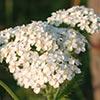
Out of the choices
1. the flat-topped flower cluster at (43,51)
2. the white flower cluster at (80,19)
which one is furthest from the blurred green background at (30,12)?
the flat-topped flower cluster at (43,51)

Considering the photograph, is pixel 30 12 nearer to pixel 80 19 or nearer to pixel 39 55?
pixel 80 19

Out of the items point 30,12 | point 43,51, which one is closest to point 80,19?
point 43,51

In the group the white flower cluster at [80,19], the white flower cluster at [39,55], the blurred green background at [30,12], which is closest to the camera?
the white flower cluster at [39,55]

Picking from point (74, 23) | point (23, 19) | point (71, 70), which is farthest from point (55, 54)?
point (23, 19)

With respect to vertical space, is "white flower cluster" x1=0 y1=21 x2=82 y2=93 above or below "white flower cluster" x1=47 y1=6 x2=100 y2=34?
below

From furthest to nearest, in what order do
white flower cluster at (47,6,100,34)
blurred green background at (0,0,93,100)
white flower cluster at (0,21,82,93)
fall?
blurred green background at (0,0,93,100) → white flower cluster at (47,6,100,34) → white flower cluster at (0,21,82,93)

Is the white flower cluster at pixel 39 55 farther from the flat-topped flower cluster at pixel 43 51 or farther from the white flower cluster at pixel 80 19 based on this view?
the white flower cluster at pixel 80 19

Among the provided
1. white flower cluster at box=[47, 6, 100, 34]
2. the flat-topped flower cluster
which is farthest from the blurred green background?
the flat-topped flower cluster

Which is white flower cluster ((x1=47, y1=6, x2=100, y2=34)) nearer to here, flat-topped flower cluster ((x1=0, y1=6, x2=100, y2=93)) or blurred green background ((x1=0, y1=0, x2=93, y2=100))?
flat-topped flower cluster ((x1=0, y1=6, x2=100, y2=93))

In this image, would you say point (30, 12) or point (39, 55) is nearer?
point (39, 55)
